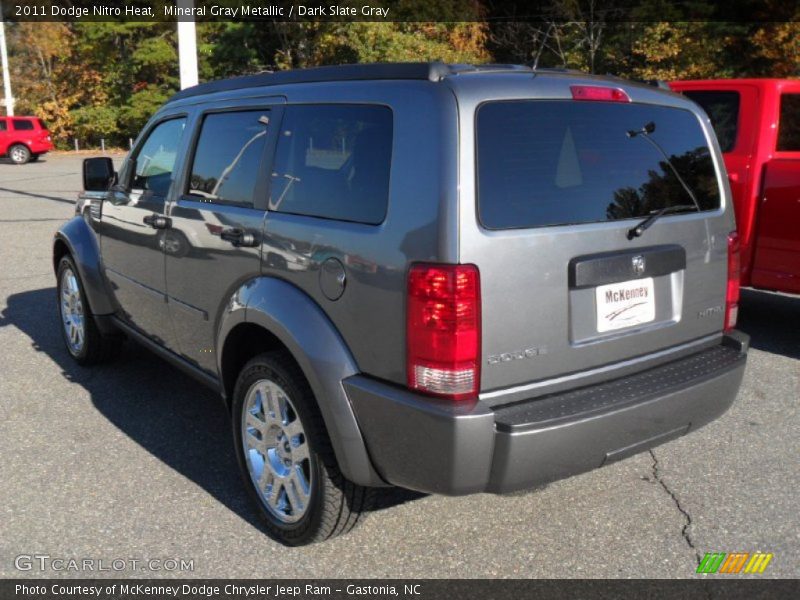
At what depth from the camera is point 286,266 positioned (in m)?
2.94

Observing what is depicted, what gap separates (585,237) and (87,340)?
374cm

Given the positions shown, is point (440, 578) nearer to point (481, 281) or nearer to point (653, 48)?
point (481, 281)

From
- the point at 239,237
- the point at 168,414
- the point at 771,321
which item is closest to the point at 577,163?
the point at 239,237

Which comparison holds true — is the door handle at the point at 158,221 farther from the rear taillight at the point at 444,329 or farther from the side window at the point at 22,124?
the side window at the point at 22,124

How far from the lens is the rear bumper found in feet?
8.08

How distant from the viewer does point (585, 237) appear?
271 cm

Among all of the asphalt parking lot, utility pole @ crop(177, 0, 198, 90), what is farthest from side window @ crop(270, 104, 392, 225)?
utility pole @ crop(177, 0, 198, 90)

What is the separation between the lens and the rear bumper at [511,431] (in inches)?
97.0

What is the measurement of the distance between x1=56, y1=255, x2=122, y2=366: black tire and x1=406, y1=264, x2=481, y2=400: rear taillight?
10.9 feet

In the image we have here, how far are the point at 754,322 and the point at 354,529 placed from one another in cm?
485

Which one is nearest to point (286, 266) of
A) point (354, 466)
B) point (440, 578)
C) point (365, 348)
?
point (365, 348)

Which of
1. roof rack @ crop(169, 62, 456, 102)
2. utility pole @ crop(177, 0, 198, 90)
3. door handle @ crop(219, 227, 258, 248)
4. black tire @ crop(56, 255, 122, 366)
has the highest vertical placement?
utility pole @ crop(177, 0, 198, 90)

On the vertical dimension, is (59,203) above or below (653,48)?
below

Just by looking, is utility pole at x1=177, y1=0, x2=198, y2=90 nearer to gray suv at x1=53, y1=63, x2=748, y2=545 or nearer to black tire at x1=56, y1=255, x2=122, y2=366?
black tire at x1=56, y1=255, x2=122, y2=366
